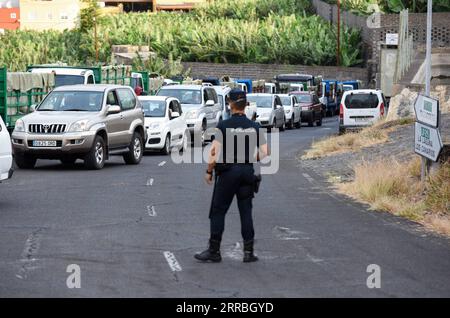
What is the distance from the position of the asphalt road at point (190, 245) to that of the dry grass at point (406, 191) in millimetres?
344

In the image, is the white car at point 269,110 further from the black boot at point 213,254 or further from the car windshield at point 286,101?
the black boot at point 213,254

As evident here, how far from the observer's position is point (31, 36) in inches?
3794

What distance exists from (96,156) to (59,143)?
99 centimetres

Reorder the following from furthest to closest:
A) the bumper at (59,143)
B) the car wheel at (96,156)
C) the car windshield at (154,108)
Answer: the car windshield at (154,108) < the car wheel at (96,156) < the bumper at (59,143)

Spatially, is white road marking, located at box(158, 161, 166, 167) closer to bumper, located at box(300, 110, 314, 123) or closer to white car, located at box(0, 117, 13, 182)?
white car, located at box(0, 117, 13, 182)

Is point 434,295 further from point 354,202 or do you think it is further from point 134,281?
point 354,202

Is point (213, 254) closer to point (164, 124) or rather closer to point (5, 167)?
point (5, 167)

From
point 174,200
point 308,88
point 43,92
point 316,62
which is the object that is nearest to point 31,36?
point 316,62

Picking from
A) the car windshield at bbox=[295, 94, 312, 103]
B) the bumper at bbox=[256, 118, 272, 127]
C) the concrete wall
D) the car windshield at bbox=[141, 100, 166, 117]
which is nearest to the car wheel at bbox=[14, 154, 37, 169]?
the car windshield at bbox=[141, 100, 166, 117]

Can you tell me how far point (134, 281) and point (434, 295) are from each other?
2746 millimetres

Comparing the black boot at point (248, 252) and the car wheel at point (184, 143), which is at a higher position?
the black boot at point (248, 252)

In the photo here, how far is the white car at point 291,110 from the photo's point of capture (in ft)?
173

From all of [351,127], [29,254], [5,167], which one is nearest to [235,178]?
[29,254]

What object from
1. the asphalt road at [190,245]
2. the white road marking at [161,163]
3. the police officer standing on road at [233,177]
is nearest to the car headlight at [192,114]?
the white road marking at [161,163]
